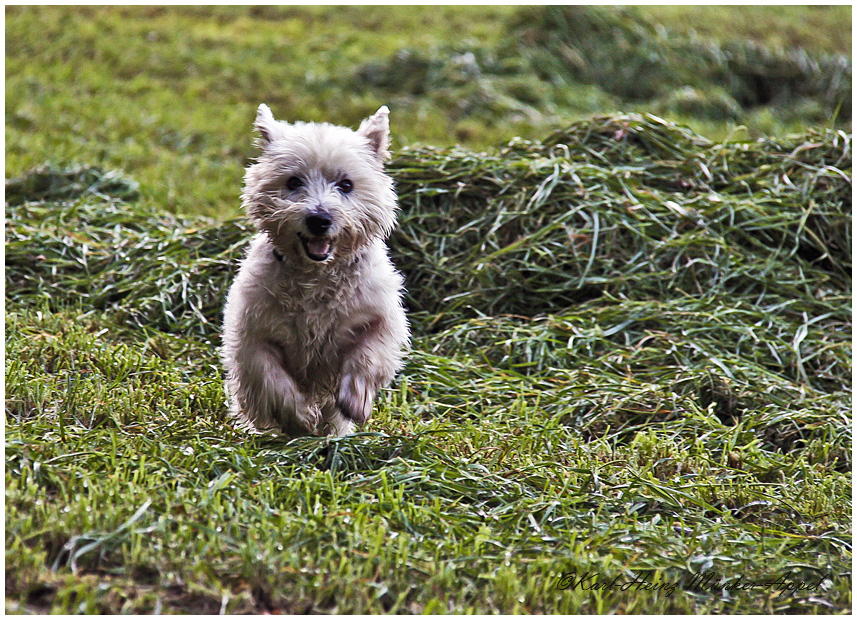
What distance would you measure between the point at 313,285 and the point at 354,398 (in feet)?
1.65

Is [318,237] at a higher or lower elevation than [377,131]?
lower

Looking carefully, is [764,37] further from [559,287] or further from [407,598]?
[407,598]

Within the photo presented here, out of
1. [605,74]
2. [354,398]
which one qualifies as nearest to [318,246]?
[354,398]

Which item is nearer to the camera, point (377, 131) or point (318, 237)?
point (318, 237)

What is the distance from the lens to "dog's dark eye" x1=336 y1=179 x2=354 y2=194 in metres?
3.81

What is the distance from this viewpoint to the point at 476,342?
566 cm

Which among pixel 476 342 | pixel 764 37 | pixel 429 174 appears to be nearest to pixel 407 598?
pixel 476 342

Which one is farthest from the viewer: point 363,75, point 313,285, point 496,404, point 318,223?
point 363,75

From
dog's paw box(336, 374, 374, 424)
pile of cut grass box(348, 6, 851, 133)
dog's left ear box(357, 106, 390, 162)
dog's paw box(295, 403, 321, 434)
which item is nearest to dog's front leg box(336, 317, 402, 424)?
dog's paw box(336, 374, 374, 424)

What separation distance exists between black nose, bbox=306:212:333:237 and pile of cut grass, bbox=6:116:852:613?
0.90 m

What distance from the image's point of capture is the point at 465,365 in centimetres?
527

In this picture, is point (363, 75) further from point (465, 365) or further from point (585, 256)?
point (465, 365)

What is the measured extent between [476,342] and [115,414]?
7.49 feet

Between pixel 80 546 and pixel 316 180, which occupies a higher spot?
pixel 316 180
